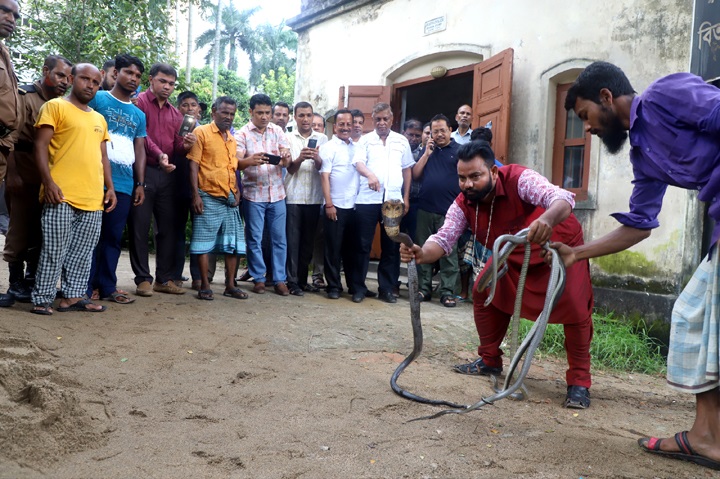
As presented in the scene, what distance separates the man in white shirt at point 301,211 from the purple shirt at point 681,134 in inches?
151

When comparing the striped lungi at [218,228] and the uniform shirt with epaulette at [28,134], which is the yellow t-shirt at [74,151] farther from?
the striped lungi at [218,228]

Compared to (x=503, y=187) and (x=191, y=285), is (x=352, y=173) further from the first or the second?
(x=503, y=187)

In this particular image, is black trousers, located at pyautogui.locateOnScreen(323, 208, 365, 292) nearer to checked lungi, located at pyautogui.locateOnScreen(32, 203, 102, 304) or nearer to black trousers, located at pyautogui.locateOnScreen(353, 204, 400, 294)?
black trousers, located at pyautogui.locateOnScreen(353, 204, 400, 294)

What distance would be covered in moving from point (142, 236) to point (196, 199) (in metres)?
0.56

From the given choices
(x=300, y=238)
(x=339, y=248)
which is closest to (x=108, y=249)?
(x=300, y=238)

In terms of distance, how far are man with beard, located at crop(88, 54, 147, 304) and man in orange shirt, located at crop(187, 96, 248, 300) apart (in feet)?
2.05

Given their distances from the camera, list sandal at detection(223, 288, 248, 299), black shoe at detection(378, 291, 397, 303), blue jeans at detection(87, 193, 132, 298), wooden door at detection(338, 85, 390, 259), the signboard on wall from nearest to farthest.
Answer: blue jeans at detection(87, 193, 132, 298)
the signboard on wall
sandal at detection(223, 288, 248, 299)
black shoe at detection(378, 291, 397, 303)
wooden door at detection(338, 85, 390, 259)

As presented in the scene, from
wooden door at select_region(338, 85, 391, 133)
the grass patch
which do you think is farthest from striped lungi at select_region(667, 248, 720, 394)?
wooden door at select_region(338, 85, 391, 133)

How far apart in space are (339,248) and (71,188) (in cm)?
273

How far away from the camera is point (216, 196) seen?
220 inches

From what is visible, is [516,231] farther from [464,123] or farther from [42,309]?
[464,123]

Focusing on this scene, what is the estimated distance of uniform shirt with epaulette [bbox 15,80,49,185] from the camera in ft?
14.7

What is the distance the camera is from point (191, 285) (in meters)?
6.27

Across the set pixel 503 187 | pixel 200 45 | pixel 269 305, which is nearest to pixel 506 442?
pixel 503 187
